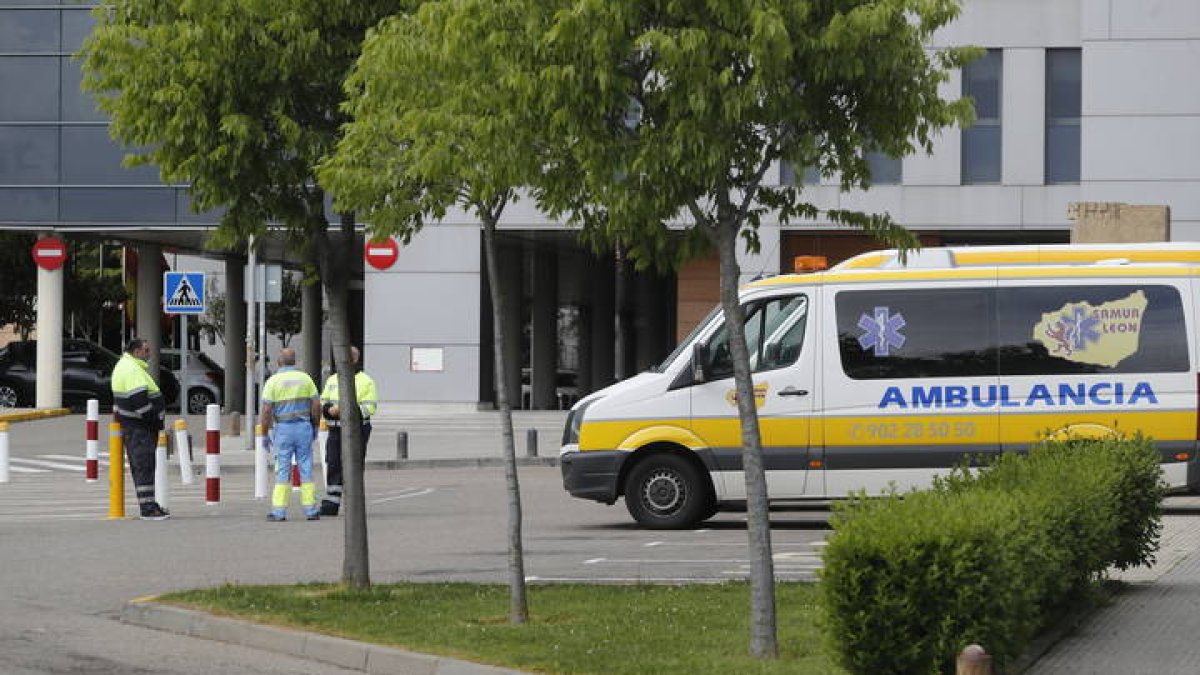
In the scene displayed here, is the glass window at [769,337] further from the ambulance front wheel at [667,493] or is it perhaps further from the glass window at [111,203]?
the glass window at [111,203]

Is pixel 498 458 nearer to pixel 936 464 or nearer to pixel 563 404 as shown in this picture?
pixel 936 464

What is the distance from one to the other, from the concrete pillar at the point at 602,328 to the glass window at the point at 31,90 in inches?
797

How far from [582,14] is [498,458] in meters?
22.1

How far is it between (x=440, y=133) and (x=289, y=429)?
9874 mm

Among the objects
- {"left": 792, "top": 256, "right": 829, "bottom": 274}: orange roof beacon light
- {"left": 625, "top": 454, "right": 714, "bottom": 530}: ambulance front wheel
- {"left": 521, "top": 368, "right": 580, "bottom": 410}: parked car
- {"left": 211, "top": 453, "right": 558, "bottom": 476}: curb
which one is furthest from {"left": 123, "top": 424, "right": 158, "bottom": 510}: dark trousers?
{"left": 521, "top": 368, "right": 580, "bottom": 410}: parked car

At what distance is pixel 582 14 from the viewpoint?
10.1 meters

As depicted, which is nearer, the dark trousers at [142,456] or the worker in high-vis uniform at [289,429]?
the worker in high-vis uniform at [289,429]

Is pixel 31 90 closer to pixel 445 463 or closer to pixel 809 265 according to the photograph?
pixel 445 463

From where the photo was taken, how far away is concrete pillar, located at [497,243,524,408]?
48375 mm

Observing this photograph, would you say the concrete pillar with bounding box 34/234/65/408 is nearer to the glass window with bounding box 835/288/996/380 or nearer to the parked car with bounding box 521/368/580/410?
the parked car with bounding box 521/368/580/410

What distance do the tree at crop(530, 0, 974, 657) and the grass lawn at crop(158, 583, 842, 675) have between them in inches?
20.4

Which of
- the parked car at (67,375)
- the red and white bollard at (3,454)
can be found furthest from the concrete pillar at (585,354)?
the red and white bollard at (3,454)

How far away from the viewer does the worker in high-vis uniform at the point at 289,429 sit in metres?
20.9

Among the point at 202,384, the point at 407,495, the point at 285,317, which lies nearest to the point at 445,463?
the point at 407,495
